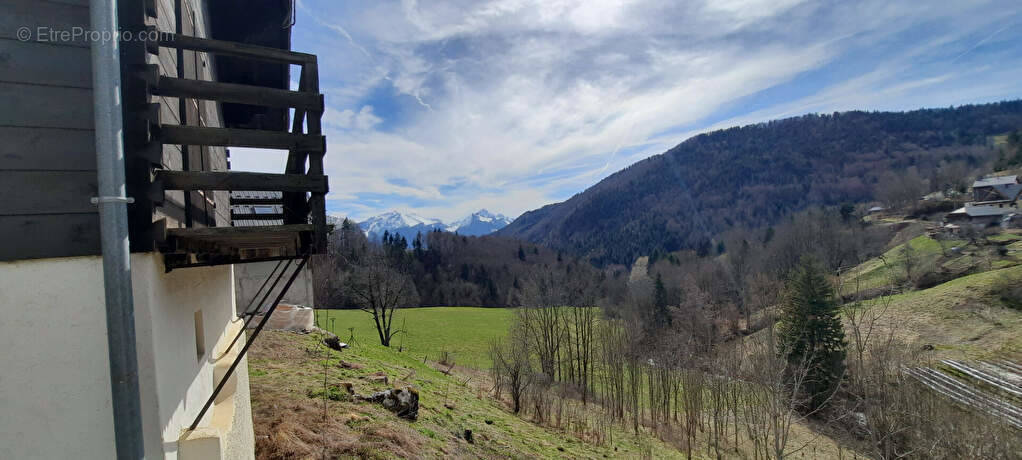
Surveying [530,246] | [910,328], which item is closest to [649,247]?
[530,246]

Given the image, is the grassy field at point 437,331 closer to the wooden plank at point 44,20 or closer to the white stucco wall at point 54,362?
the white stucco wall at point 54,362

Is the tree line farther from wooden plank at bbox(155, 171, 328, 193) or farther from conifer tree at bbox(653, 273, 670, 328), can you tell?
wooden plank at bbox(155, 171, 328, 193)

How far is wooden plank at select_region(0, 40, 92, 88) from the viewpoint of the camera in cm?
245

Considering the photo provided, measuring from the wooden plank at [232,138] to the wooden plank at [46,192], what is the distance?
1.59 feet

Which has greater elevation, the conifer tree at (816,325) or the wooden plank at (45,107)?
the wooden plank at (45,107)

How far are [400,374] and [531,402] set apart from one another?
721cm

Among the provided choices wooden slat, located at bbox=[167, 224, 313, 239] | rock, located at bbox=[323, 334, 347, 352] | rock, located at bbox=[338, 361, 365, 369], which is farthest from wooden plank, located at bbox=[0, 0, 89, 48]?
rock, located at bbox=[323, 334, 347, 352]

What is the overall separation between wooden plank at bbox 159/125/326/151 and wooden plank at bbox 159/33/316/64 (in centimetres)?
56

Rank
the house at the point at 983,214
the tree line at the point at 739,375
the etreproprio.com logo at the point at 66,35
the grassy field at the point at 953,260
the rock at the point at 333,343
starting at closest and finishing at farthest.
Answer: the etreproprio.com logo at the point at 66,35 → the tree line at the point at 739,375 → the rock at the point at 333,343 → the grassy field at the point at 953,260 → the house at the point at 983,214

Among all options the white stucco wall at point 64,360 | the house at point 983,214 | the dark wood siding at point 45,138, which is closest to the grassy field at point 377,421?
the white stucco wall at point 64,360

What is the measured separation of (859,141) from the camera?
542 ft

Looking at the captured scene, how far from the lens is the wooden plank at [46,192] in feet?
7.85

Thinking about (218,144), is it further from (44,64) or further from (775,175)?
(775,175)

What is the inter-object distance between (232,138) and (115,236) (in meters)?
0.90
